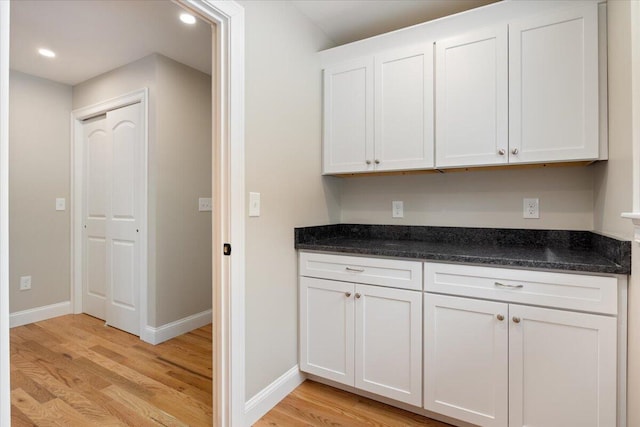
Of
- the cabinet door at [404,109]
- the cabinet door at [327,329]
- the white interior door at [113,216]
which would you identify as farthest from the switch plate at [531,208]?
the white interior door at [113,216]

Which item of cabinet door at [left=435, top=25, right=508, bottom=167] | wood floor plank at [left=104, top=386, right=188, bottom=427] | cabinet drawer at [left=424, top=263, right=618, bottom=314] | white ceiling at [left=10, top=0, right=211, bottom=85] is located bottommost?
wood floor plank at [left=104, top=386, right=188, bottom=427]

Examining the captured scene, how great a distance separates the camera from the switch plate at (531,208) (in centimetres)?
191

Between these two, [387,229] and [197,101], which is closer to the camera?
[387,229]

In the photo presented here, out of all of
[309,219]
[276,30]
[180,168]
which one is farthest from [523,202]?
[180,168]

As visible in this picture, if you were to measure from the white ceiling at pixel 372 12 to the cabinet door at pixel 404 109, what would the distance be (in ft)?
0.92

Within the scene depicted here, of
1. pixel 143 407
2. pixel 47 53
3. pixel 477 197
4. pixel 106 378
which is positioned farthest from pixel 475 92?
pixel 47 53

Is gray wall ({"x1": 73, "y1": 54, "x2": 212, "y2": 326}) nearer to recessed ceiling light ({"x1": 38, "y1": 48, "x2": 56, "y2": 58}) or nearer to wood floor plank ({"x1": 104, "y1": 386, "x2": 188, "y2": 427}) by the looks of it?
recessed ceiling light ({"x1": 38, "y1": 48, "x2": 56, "y2": 58})

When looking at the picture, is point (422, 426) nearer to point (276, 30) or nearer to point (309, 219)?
point (309, 219)

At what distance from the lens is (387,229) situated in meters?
2.34

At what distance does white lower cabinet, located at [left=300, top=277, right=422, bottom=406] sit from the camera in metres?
1.68

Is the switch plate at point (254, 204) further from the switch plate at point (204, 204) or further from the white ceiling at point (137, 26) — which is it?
the switch plate at point (204, 204)

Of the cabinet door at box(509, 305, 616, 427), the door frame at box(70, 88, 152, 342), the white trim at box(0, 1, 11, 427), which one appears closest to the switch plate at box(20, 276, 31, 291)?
the door frame at box(70, 88, 152, 342)

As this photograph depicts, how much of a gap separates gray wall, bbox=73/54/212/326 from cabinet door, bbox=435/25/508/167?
7.08 feet

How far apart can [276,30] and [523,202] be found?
1780mm
